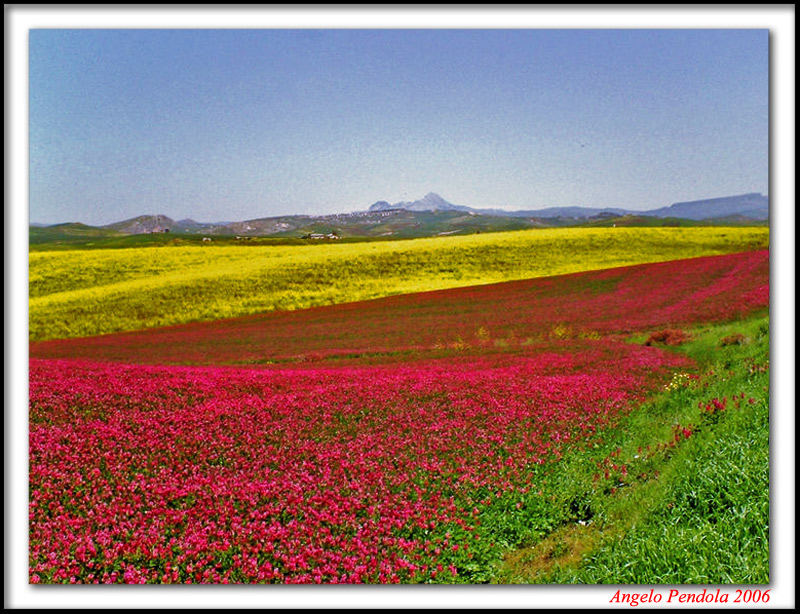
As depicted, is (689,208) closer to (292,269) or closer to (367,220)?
(367,220)

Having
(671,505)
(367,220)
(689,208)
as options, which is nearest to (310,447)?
(671,505)

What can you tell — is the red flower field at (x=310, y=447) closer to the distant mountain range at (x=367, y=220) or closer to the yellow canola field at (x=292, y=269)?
the yellow canola field at (x=292, y=269)

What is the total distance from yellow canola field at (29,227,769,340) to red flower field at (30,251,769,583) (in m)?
0.99

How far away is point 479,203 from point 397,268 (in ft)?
40.0

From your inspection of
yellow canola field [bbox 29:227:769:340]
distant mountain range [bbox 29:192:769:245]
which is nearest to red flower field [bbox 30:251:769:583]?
yellow canola field [bbox 29:227:769:340]

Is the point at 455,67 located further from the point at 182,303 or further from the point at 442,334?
the point at 182,303

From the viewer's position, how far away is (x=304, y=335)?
41.6 feet

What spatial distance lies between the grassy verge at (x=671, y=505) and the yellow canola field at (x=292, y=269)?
9.42 feet

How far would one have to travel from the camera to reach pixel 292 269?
59.9 ft

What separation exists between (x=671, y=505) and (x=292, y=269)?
15.3 meters

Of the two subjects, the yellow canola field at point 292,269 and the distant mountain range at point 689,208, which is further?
the yellow canola field at point 292,269

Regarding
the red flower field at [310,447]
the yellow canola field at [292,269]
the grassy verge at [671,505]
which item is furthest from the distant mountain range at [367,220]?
the grassy verge at [671,505]

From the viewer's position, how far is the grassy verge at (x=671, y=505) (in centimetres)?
434

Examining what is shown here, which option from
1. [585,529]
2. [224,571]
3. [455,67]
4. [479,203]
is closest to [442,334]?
[479,203]
